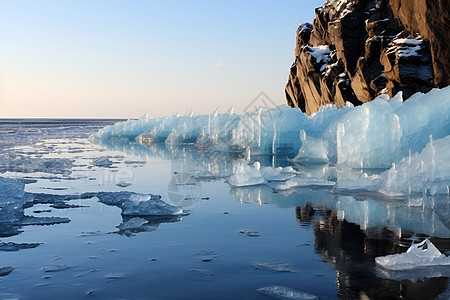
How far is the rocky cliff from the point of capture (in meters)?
21.4

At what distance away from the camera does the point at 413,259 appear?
408cm

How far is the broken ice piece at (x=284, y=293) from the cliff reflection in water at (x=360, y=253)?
9.8 inches

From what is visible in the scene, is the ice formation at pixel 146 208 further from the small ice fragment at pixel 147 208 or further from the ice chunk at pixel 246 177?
the ice chunk at pixel 246 177

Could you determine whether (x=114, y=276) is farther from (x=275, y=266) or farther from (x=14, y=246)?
(x=14, y=246)

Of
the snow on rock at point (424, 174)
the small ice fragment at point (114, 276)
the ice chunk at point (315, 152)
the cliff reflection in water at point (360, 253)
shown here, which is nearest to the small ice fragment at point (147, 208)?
the cliff reflection in water at point (360, 253)

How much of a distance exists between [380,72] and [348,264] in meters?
24.7

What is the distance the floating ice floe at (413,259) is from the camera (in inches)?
158

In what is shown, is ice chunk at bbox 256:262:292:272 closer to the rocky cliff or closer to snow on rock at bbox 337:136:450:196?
snow on rock at bbox 337:136:450:196

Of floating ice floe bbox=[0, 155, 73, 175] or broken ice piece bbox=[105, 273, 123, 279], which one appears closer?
broken ice piece bbox=[105, 273, 123, 279]

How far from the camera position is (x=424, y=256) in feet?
13.5

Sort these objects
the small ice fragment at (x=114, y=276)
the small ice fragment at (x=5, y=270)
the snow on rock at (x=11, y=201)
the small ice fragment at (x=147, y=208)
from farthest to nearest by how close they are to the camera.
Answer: the small ice fragment at (x=147, y=208)
the snow on rock at (x=11, y=201)
the small ice fragment at (x=5, y=270)
the small ice fragment at (x=114, y=276)

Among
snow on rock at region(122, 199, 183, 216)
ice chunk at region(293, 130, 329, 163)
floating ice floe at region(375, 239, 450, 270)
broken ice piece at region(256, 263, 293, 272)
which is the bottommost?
broken ice piece at region(256, 263, 293, 272)

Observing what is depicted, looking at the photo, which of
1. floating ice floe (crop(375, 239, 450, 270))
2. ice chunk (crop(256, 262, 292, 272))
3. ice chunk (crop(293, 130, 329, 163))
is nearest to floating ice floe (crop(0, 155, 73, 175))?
ice chunk (crop(293, 130, 329, 163))

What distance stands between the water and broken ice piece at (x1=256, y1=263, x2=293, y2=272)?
0.10 feet
